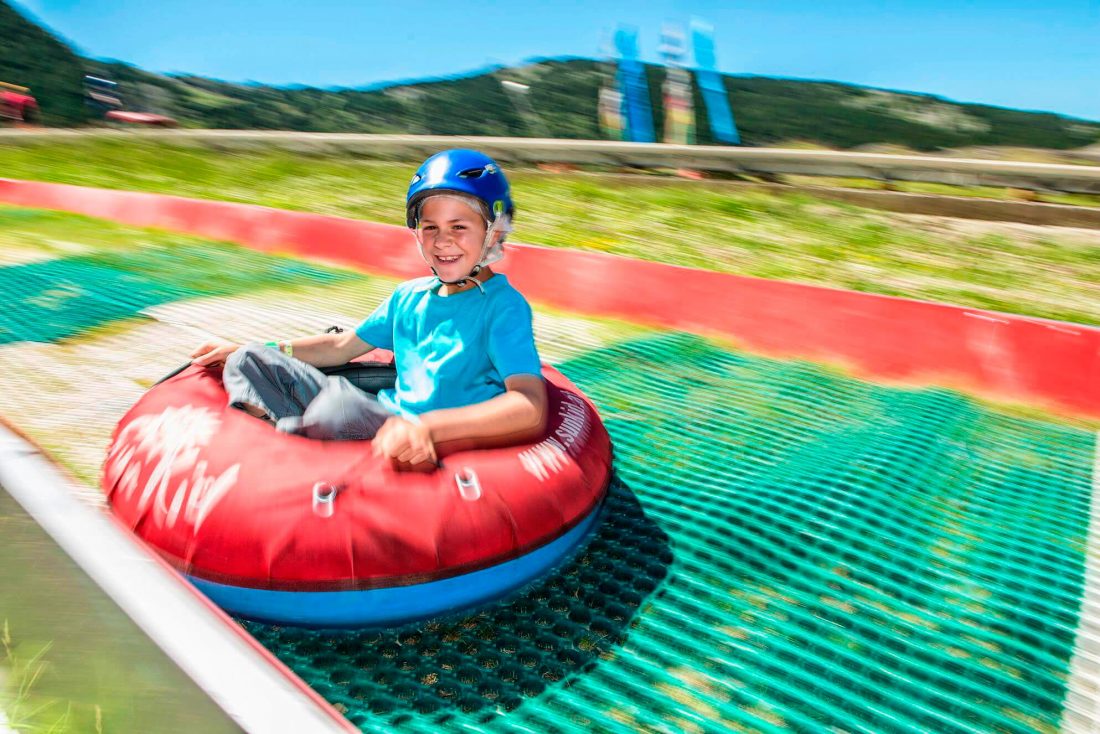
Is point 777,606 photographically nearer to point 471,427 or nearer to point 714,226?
point 471,427

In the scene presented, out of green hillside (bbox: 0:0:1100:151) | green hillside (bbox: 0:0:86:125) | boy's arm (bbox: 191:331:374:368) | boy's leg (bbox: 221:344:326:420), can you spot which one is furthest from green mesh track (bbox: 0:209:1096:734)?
green hillside (bbox: 0:0:86:125)

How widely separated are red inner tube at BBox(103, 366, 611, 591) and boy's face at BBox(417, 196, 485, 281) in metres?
0.53

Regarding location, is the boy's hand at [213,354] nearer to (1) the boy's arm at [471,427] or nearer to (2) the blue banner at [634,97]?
(1) the boy's arm at [471,427]

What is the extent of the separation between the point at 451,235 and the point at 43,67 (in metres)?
17.6

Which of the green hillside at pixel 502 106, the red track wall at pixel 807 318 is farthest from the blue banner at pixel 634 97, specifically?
the red track wall at pixel 807 318

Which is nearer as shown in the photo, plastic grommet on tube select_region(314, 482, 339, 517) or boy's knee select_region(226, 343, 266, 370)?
plastic grommet on tube select_region(314, 482, 339, 517)

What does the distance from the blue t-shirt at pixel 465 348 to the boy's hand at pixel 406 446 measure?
0.29 meters

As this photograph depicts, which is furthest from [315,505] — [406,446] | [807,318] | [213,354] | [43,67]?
[43,67]

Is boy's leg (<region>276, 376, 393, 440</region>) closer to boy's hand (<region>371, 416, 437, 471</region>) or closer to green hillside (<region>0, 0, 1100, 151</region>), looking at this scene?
boy's hand (<region>371, 416, 437, 471</region>)

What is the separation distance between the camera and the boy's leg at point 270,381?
235cm

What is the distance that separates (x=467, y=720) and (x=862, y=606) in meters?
1.15

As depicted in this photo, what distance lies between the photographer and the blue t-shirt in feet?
7.55

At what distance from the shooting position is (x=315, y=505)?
1946 mm

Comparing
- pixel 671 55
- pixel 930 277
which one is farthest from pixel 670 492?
pixel 671 55
